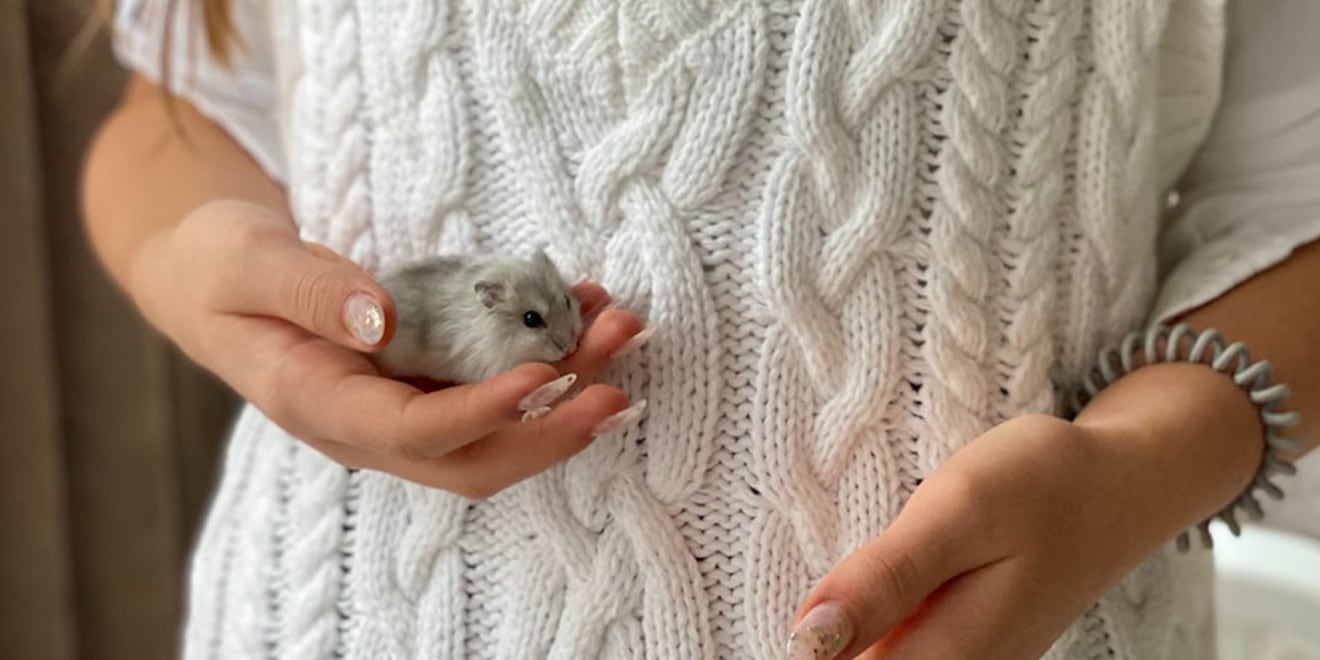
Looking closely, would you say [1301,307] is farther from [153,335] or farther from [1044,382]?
[153,335]

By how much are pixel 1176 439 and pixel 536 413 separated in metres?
0.29

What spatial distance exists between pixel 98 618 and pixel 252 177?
0.80m

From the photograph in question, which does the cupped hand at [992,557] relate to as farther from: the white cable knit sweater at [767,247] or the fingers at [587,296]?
the fingers at [587,296]

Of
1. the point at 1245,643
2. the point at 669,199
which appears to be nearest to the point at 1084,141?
the point at 669,199

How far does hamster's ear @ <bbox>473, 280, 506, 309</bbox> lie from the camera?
1.61 ft

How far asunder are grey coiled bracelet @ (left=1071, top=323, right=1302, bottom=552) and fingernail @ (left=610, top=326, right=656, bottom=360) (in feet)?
0.73

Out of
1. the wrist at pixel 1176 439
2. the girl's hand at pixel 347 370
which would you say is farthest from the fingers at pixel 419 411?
the wrist at pixel 1176 439

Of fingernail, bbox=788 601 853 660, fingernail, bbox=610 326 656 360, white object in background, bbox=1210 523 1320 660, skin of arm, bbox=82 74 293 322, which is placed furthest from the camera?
white object in background, bbox=1210 523 1320 660

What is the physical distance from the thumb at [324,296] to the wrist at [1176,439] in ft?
1.01

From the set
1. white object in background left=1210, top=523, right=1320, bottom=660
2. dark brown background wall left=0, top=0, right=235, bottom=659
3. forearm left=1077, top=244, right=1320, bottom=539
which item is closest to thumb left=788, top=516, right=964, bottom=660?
forearm left=1077, top=244, right=1320, bottom=539

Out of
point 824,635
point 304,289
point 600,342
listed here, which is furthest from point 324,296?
point 824,635

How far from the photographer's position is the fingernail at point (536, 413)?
47 cm

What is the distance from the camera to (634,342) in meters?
0.53

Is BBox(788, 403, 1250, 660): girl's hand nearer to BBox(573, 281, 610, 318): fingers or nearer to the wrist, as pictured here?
the wrist
